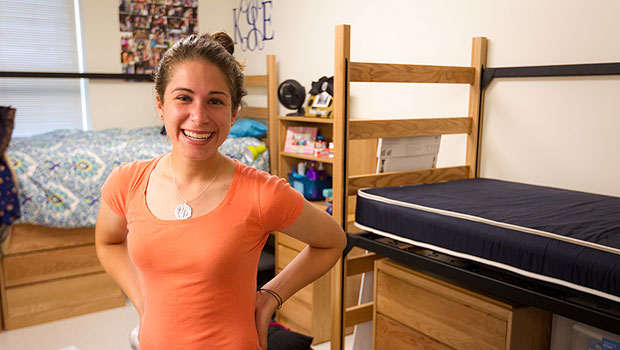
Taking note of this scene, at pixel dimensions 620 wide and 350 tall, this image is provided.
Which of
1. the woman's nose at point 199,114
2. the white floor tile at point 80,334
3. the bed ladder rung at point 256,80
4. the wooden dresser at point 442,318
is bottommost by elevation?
the white floor tile at point 80,334

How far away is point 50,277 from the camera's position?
305 centimetres

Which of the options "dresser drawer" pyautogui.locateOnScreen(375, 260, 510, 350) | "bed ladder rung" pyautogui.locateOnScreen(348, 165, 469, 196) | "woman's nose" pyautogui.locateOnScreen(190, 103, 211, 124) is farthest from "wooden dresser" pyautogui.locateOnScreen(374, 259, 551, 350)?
"woman's nose" pyautogui.locateOnScreen(190, 103, 211, 124)

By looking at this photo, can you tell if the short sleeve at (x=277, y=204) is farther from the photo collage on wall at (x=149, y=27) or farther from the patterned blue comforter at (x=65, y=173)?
the photo collage on wall at (x=149, y=27)

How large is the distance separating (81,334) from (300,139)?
5.49 ft

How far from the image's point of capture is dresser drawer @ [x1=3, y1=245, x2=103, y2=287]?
2.94 metres

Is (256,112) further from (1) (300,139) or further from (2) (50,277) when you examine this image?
(2) (50,277)

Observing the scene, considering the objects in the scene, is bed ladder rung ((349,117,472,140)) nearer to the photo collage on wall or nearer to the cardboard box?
the cardboard box

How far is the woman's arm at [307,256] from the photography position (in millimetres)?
1108

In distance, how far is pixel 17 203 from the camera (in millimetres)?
2873

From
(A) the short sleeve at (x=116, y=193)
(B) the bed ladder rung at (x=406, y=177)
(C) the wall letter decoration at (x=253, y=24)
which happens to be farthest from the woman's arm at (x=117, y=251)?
(C) the wall letter decoration at (x=253, y=24)

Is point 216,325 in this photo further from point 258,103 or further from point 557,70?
point 258,103

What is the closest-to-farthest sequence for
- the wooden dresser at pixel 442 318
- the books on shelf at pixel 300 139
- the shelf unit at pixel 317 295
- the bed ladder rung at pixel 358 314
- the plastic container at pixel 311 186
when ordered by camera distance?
the wooden dresser at pixel 442 318, the bed ladder rung at pixel 358 314, the shelf unit at pixel 317 295, the plastic container at pixel 311 186, the books on shelf at pixel 300 139

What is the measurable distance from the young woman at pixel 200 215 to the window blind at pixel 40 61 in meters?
3.37

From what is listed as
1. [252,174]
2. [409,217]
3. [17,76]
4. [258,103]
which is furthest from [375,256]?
[17,76]
